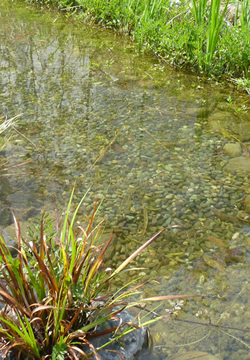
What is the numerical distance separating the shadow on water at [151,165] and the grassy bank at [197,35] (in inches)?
9.6

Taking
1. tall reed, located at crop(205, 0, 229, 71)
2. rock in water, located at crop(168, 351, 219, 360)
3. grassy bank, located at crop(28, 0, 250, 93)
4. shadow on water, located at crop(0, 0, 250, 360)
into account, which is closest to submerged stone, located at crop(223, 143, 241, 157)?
shadow on water, located at crop(0, 0, 250, 360)

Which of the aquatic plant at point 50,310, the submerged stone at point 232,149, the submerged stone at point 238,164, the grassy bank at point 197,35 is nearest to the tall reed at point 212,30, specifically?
the grassy bank at point 197,35

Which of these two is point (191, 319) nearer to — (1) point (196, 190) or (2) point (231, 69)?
(1) point (196, 190)

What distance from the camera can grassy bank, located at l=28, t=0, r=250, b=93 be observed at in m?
4.53

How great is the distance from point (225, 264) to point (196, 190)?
804 mm

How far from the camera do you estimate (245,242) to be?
8.19 ft

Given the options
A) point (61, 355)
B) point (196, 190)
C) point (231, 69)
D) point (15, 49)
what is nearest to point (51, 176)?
point (196, 190)

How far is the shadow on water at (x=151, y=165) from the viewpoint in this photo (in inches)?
84.0

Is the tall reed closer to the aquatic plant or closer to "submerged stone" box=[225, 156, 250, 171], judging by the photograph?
"submerged stone" box=[225, 156, 250, 171]

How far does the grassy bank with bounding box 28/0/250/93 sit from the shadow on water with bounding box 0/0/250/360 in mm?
243

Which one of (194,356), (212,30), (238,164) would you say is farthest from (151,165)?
(212,30)

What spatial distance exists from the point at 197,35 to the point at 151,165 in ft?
7.89

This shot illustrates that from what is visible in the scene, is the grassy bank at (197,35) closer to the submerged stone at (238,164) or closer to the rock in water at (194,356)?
the submerged stone at (238,164)

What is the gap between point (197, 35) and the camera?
4820 millimetres
